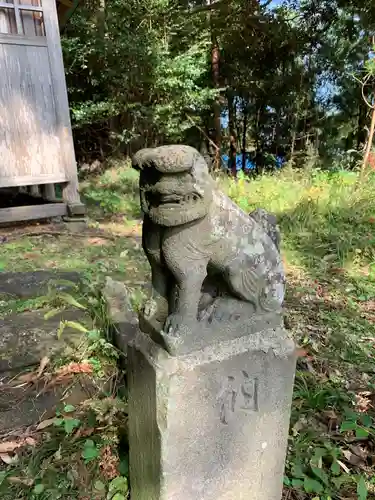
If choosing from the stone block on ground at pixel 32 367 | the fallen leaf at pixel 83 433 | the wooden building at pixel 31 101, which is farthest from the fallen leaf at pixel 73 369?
the wooden building at pixel 31 101

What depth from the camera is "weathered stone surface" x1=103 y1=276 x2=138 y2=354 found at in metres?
2.60

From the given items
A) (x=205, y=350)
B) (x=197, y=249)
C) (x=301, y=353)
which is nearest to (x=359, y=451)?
(x=301, y=353)

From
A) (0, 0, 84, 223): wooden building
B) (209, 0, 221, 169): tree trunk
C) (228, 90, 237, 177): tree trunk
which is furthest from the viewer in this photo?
(228, 90, 237, 177): tree trunk

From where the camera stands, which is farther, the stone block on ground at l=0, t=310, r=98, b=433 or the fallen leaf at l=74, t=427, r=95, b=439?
the stone block on ground at l=0, t=310, r=98, b=433

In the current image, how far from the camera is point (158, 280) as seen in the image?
1.56 metres

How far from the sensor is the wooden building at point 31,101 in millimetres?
5035

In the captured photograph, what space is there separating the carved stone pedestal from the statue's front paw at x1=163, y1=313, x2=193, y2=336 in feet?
0.30

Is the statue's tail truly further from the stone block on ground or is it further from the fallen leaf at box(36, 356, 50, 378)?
the fallen leaf at box(36, 356, 50, 378)

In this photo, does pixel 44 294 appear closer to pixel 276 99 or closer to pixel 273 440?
pixel 273 440

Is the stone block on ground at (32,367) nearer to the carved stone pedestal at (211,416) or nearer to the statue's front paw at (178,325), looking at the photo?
the carved stone pedestal at (211,416)

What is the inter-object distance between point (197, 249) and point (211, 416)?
0.68 m

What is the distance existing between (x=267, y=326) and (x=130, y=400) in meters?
0.67

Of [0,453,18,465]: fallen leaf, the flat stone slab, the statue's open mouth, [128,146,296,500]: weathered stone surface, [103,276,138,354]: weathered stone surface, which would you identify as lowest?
[0,453,18,465]: fallen leaf

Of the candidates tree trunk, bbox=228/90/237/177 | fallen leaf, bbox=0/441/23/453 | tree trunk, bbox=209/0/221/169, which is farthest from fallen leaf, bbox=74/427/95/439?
tree trunk, bbox=228/90/237/177
